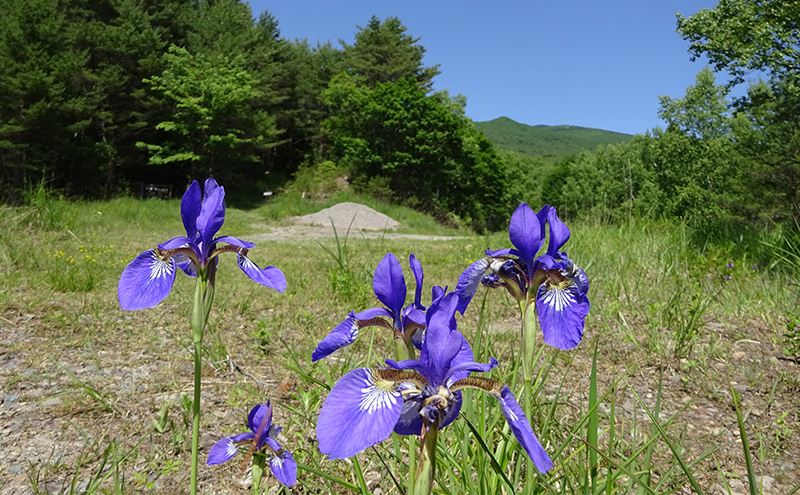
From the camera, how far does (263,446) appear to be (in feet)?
3.31

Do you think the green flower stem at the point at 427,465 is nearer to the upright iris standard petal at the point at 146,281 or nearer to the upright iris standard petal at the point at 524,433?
the upright iris standard petal at the point at 524,433

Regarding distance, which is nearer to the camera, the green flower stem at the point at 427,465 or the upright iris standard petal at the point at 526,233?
the green flower stem at the point at 427,465

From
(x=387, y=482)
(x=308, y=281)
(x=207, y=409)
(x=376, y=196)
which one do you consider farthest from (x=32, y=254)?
(x=376, y=196)

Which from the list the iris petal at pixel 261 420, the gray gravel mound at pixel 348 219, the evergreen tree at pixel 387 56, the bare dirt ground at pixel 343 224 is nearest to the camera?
the iris petal at pixel 261 420

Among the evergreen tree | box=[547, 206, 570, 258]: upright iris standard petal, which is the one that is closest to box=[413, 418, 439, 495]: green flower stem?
box=[547, 206, 570, 258]: upright iris standard petal

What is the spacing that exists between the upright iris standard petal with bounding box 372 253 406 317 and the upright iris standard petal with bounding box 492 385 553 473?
260mm

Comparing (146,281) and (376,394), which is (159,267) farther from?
(376,394)

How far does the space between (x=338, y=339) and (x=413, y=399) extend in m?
0.20

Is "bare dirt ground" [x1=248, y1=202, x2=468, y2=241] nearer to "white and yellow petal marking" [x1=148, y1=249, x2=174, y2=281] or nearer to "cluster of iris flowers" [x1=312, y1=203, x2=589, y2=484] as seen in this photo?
"white and yellow petal marking" [x1=148, y1=249, x2=174, y2=281]

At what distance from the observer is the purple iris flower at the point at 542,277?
2.79 ft

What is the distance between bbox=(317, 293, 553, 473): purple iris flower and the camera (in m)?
0.54

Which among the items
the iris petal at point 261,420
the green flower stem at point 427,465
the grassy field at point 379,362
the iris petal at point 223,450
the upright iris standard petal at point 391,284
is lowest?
the grassy field at point 379,362

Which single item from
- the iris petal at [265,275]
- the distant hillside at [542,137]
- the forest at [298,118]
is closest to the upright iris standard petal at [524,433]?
the iris petal at [265,275]

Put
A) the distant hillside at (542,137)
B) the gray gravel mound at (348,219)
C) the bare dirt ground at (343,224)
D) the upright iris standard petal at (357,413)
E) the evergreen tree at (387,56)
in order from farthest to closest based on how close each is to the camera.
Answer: the distant hillside at (542,137)
the evergreen tree at (387,56)
the gray gravel mound at (348,219)
the bare dirt ground at (343,224)
the upright iris standard petal at (357,413)
